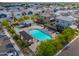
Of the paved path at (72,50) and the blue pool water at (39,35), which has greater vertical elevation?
the blue pool water at (39,35)

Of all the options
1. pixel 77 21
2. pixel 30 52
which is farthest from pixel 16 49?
pixel 77 21

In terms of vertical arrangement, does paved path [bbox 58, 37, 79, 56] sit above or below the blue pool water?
below

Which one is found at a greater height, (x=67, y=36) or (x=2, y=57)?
(x=67, y=36)

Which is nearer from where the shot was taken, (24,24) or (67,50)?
(67,50)

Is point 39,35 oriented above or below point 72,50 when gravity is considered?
above

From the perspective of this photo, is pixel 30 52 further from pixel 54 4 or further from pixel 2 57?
pixel 54 4

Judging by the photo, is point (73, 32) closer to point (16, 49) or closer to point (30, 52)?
point (30, 52)

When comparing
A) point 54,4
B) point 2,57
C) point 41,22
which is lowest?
point 2,57
